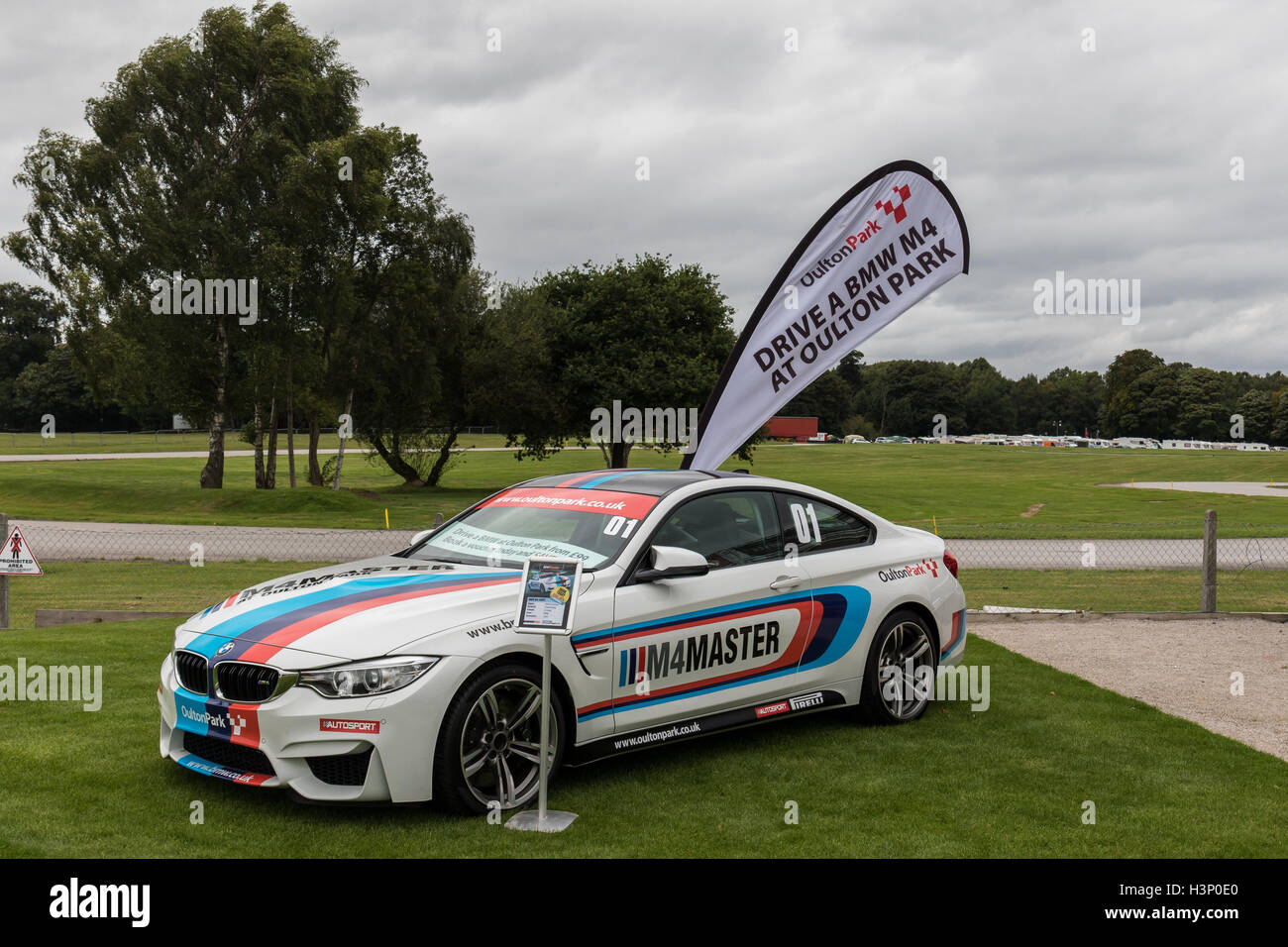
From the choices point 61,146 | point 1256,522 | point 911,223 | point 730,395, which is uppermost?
point 61,146

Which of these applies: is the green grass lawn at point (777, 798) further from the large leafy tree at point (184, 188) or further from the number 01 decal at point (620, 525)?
the large leafy tree at point (184, 188)

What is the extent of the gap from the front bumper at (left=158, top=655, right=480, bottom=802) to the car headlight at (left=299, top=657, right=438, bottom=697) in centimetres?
3

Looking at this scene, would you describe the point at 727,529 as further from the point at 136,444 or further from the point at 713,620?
the point at 136,444

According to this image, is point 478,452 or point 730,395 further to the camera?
point 478,452

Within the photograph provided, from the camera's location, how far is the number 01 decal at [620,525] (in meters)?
6.21

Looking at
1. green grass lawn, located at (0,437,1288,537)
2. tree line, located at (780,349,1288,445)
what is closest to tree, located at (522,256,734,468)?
green grass lawn, located at (0,437,1288,537)

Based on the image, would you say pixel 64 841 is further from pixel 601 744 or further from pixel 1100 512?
pixel 1100 512

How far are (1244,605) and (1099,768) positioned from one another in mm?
9232

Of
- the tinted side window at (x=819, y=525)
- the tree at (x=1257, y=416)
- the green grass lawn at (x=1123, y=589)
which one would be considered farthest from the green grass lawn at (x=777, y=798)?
the tree at (x=1257, y=416)

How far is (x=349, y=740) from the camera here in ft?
16.2

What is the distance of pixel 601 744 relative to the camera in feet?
18.8

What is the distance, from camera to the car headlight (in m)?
5.01
